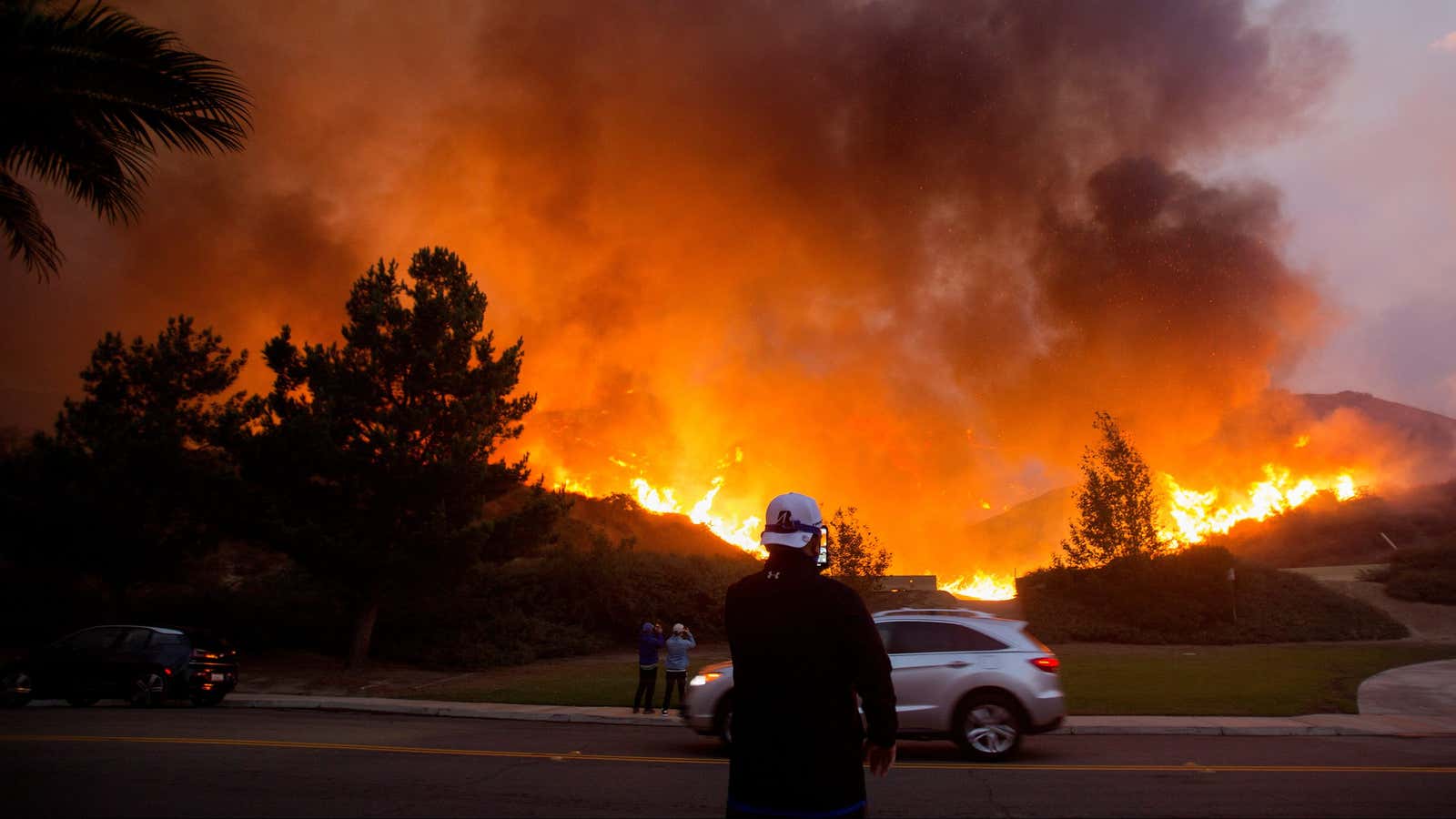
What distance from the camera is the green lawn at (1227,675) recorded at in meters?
15.1

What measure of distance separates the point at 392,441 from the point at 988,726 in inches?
741

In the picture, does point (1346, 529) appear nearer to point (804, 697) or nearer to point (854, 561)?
point (854, 561)

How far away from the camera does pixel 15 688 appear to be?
16656mm

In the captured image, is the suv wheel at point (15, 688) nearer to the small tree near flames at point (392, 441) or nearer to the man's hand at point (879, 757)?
the small tree near flames at point (392, 441)

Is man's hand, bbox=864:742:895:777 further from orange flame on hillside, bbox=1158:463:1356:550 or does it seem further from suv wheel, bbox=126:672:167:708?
orange flame on hillside, bbox=1158:463:1356:550

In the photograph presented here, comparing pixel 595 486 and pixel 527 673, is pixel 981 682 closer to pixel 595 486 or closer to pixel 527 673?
pixel 527 673

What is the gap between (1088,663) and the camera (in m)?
25.5

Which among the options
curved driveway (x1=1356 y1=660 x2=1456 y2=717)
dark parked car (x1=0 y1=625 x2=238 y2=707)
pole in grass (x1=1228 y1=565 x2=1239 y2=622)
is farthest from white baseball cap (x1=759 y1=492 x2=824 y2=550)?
pole in grass (x1=1228 y1=565 x2=1239 y2=622)

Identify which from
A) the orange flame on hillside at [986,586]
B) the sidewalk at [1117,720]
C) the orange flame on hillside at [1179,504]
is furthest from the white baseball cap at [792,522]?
the orange flame on hillside at [986,586]

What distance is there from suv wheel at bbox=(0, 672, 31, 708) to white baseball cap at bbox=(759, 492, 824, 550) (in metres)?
20.6

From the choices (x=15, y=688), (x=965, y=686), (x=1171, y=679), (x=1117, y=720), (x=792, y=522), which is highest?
(x=1171, y=679)

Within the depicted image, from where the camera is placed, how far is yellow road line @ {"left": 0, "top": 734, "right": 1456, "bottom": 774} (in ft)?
29.8

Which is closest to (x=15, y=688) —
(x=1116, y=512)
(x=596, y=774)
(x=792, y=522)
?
(x=596, y=774)

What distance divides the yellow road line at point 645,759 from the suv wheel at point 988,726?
312 mm
